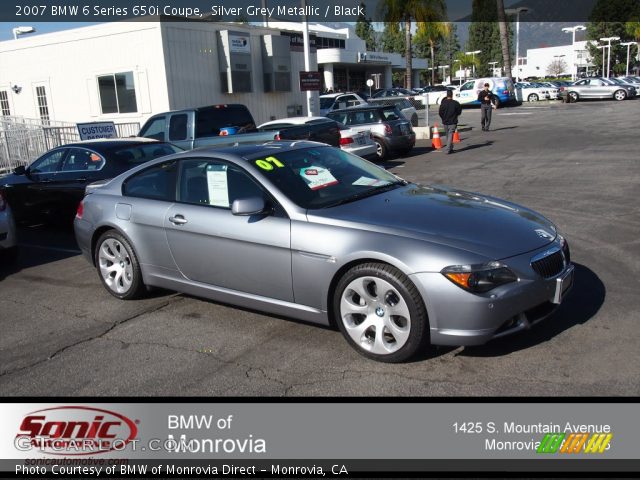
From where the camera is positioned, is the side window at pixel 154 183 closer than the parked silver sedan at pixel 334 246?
No

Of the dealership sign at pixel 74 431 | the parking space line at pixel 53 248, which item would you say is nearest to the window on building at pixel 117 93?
the parking space line at pixel 53 248

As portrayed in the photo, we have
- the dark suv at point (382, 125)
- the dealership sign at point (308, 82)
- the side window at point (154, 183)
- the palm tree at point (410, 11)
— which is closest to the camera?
the side window at point (154, 183)

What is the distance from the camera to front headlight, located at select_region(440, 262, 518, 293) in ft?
13.0

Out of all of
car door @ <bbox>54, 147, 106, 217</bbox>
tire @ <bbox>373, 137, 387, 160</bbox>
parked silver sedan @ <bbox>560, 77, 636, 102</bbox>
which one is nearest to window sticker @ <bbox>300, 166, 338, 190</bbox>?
car door @ <bbox>54, 147, 106, 217</bbox>

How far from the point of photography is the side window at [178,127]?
39.9ft

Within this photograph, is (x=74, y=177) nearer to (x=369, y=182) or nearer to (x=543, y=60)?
(x=369, y=182)

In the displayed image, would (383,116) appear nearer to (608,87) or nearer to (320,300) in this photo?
Result: (320,300)

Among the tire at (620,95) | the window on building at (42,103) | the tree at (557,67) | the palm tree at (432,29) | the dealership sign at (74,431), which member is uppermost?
the palm tree at (432,29)

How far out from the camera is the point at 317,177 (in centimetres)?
515

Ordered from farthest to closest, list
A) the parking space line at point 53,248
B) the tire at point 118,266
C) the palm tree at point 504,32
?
the palm tree at point 504,32, the parking space line at point 53,248, the tire at point 118,266

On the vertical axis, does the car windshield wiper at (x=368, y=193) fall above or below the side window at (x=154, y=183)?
below

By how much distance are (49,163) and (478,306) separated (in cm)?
799

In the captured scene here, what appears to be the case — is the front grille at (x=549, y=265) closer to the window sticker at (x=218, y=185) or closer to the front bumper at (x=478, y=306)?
the front bumper at (x=478, y=306)

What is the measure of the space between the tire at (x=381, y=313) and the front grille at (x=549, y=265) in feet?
2.85
